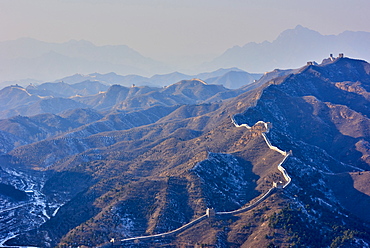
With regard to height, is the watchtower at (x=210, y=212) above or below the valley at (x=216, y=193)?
above

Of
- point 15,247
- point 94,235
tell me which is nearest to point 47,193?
point 15,247

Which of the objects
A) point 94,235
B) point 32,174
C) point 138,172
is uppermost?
point 94,235

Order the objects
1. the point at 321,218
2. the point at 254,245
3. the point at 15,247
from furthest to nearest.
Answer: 1. the point at 15,247
2. the point at 321,218
3. the point at 254,245

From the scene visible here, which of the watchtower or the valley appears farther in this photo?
the watchtower

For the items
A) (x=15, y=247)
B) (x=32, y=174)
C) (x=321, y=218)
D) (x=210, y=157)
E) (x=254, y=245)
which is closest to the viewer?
(x=254, y=245)

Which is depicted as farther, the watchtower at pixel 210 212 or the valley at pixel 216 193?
the watchtower at pixel 210 212

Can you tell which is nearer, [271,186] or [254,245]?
[254,245]

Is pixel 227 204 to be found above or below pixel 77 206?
above

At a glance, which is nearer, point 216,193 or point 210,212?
point 210,212

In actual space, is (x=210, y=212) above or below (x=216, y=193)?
above

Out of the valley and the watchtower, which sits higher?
the watchtower

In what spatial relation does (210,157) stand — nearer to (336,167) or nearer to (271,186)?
(271,186)
